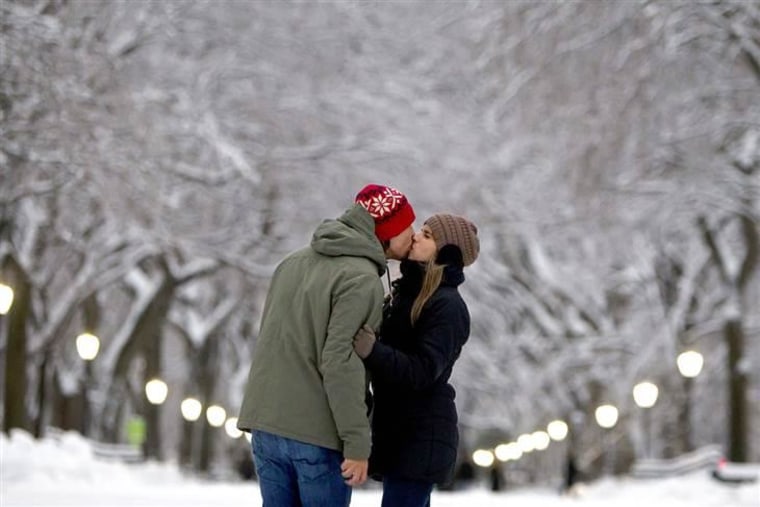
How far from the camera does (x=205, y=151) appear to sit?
93.3ft

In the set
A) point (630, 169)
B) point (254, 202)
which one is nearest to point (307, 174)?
point (254, 202)

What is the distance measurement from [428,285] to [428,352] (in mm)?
346

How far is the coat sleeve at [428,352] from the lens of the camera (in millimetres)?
5895

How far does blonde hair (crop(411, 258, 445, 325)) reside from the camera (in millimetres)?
6246

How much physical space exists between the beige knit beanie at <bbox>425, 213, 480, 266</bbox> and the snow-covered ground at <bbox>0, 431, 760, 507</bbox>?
21.7 feet

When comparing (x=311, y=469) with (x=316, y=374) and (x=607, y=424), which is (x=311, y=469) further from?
(x=607, y=424)

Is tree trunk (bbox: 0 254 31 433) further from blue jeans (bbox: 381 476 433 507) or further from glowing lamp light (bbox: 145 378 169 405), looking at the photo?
blue jeans (bbox: 381 476 433 507)

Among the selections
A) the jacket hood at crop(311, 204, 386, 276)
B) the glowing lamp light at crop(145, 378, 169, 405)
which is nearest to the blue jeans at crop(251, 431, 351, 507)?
the jacket hood at crop(311, 204, 386, 276)

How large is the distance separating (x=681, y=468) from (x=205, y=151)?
11.3 meters

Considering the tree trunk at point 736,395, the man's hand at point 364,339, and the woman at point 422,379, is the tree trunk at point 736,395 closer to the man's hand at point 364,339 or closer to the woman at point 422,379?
the woman at point 422,379

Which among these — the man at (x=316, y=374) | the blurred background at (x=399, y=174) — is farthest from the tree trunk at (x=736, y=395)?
the man at (x=316, y=374)

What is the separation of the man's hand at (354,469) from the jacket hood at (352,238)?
0.78 m

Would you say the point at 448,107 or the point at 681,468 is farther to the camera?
the point at 448,107

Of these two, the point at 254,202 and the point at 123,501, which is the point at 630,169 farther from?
the point at 123,501
